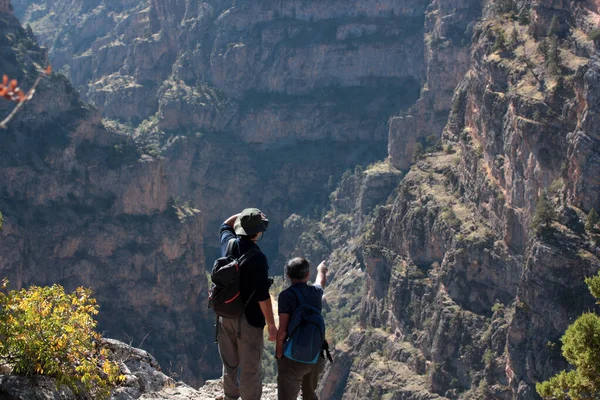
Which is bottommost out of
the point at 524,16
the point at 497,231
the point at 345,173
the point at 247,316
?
the point at 247,316

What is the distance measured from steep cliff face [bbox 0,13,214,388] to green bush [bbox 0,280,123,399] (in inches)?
2703

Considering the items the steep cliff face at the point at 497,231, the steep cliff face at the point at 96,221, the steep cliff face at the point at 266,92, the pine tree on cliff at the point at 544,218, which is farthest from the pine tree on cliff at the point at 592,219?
the steep cliff face at the point at 266,92

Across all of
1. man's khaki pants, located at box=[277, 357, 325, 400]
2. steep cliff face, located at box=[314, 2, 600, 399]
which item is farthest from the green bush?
steep cliff face, located at box=[314, 2, 600, 399]

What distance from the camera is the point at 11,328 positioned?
13.7 m

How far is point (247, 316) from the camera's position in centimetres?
1520

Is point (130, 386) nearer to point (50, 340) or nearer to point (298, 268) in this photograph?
point (50, 340)

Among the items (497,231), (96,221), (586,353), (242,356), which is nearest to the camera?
(242,356)

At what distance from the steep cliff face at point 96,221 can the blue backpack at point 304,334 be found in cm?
7003

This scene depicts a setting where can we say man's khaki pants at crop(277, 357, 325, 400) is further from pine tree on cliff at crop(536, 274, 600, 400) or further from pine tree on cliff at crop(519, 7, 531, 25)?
pine tree on cliff at crop(519, 7, 531, 25)

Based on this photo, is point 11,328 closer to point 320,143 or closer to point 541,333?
point 541,333

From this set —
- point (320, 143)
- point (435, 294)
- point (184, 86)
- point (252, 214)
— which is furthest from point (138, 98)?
point (252, 214)

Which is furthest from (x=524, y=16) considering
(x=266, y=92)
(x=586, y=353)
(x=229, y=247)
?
(x=266, y=92)

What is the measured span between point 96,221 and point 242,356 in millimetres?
76588

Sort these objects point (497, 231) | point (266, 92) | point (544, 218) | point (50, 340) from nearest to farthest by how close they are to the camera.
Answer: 1. point (50, 340)
2. point (544, 218)
3. point (497, 231)
4. point (266, 92)
